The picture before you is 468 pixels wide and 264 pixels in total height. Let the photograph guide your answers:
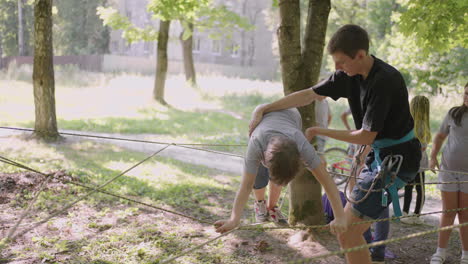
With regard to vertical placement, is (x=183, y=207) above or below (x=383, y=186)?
below

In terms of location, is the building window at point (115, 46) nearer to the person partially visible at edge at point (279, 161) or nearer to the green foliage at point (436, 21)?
the green foliage at point (436, 21)

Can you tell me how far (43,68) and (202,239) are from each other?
5.59 m

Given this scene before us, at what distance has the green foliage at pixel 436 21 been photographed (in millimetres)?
5867

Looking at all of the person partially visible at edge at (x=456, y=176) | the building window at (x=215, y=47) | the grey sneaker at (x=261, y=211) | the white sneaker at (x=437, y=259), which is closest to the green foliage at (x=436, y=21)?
the person partially visible at edge at (x=456, y=176)

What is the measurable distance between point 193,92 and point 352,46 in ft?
61.8

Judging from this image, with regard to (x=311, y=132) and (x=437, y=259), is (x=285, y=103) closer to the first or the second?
(x=311, y=132)

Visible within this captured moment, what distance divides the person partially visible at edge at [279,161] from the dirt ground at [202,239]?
1232 mm

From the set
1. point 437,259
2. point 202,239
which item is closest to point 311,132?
point 202,239

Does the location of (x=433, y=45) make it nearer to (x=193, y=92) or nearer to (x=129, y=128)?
(x=129, y=128)

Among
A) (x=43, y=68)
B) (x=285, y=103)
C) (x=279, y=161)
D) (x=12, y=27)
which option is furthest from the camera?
(x=12, y=27)

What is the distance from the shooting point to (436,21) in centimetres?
612

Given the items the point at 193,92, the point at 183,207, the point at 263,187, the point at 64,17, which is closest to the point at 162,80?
the point at 193,92

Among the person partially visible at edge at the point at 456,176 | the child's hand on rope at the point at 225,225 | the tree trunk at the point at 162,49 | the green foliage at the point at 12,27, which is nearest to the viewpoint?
the child's hand on rope at the point at 225,225

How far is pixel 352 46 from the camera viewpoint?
2.82 metres
